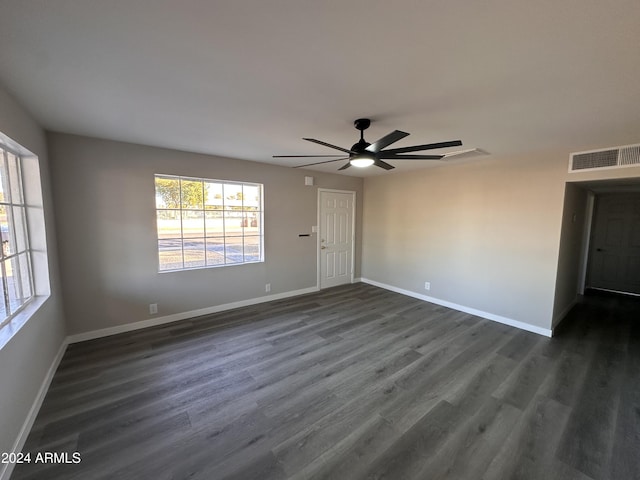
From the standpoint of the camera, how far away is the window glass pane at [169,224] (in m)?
3.58

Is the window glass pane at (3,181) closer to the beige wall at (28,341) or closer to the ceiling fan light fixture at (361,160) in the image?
the beige wall at (28,341)

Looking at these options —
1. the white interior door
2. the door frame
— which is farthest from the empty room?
the white interior door

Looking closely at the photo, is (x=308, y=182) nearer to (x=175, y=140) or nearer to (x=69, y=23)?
(x=175, y=140)

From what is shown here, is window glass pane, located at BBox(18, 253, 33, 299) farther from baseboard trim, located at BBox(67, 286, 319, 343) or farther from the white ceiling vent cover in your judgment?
the white ceiling vent cover

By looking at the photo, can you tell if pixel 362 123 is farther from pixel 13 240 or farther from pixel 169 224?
pixel 13 240

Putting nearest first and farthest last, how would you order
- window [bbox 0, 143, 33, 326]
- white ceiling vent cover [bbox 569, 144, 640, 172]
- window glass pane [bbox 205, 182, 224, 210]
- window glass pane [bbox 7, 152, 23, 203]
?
1. window [bbox 0, 143, 33, 326]
2. window glass pane [bbox 7, 152, 23, 203]
3. white ceiling vent cover [bbox 569, 144, 640, 172]
4. window glass pane [bbox 205, 182, 224, 210]

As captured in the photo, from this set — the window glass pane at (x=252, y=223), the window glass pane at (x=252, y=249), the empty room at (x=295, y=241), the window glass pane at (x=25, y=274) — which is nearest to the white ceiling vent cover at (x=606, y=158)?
the empty room at (x=295, y=241)

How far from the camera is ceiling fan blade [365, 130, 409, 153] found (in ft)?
5.99

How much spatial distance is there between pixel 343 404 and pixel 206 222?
3089 millimetres

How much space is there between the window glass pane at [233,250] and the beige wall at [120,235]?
0.15 metres

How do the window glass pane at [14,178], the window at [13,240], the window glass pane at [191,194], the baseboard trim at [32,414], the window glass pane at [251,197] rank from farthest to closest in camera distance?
the window glass pane at [251,197] → the window glass pane at [191,194] → the window glass pane at [14,178] → the window at [13,240] → the baseboard trim at [32,414]

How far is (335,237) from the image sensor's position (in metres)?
5.54

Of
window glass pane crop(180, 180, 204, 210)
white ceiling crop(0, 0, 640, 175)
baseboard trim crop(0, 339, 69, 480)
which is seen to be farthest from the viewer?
window glass pane crop(180, 180, 204, 210)

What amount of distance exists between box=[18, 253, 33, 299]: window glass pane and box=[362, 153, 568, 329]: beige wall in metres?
5.06
